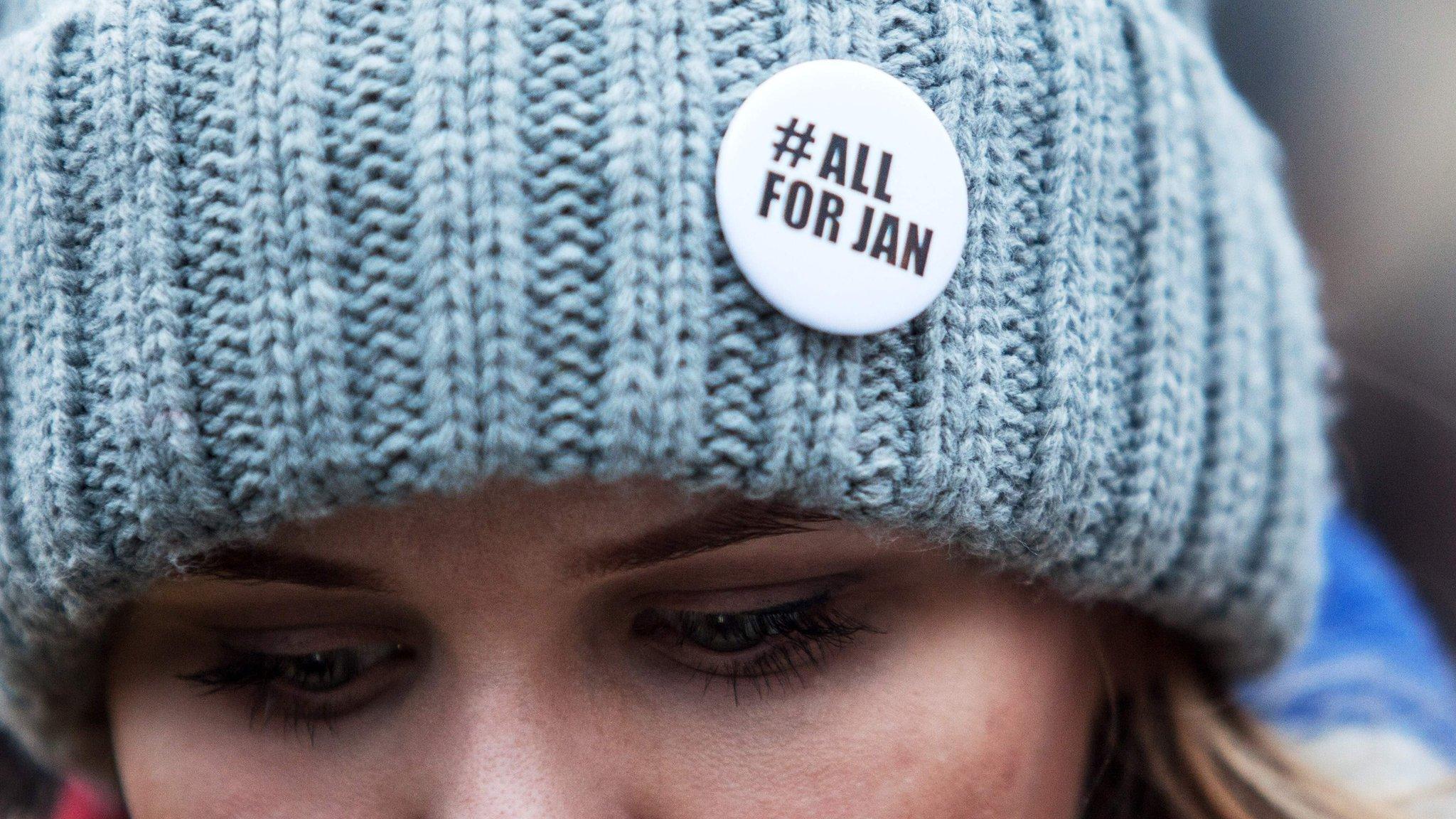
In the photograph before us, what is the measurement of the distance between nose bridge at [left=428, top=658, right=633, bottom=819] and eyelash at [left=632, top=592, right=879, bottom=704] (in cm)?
8

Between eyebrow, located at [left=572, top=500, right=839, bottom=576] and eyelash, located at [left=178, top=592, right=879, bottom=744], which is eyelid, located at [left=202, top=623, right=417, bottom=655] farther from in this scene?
eyebrow, located at [left=572, top=500, right=839, bottom=576]

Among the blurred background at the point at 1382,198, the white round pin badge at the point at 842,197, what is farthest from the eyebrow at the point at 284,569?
the blurred background at the point at 1382,198

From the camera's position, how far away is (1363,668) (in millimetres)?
1600

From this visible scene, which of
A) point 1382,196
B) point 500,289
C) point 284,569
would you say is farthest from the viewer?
point 1382,196

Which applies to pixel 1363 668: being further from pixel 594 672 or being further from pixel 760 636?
pixel 594 672

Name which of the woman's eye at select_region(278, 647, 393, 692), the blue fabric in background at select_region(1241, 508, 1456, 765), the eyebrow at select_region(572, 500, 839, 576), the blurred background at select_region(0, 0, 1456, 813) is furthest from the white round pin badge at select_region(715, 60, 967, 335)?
the blurred background at select_region(0, 0, 1456, 813)

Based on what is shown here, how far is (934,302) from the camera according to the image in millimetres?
871

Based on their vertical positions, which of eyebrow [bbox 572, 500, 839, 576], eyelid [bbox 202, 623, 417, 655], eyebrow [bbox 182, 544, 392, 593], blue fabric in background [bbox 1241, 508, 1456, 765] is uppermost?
eyebrow [bbox 572, 500, 839, 576]

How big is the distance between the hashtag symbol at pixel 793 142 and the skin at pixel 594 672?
0.78 feet

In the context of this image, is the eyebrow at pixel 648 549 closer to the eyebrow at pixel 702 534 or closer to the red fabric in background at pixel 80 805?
the eyebrow at pixel 702 534

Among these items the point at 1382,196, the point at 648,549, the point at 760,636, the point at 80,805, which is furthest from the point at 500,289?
the point at 1382,196

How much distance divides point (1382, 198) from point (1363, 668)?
1652 millimetres

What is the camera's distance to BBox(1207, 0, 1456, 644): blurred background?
229 centimetres

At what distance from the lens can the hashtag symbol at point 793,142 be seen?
0.83 meters
